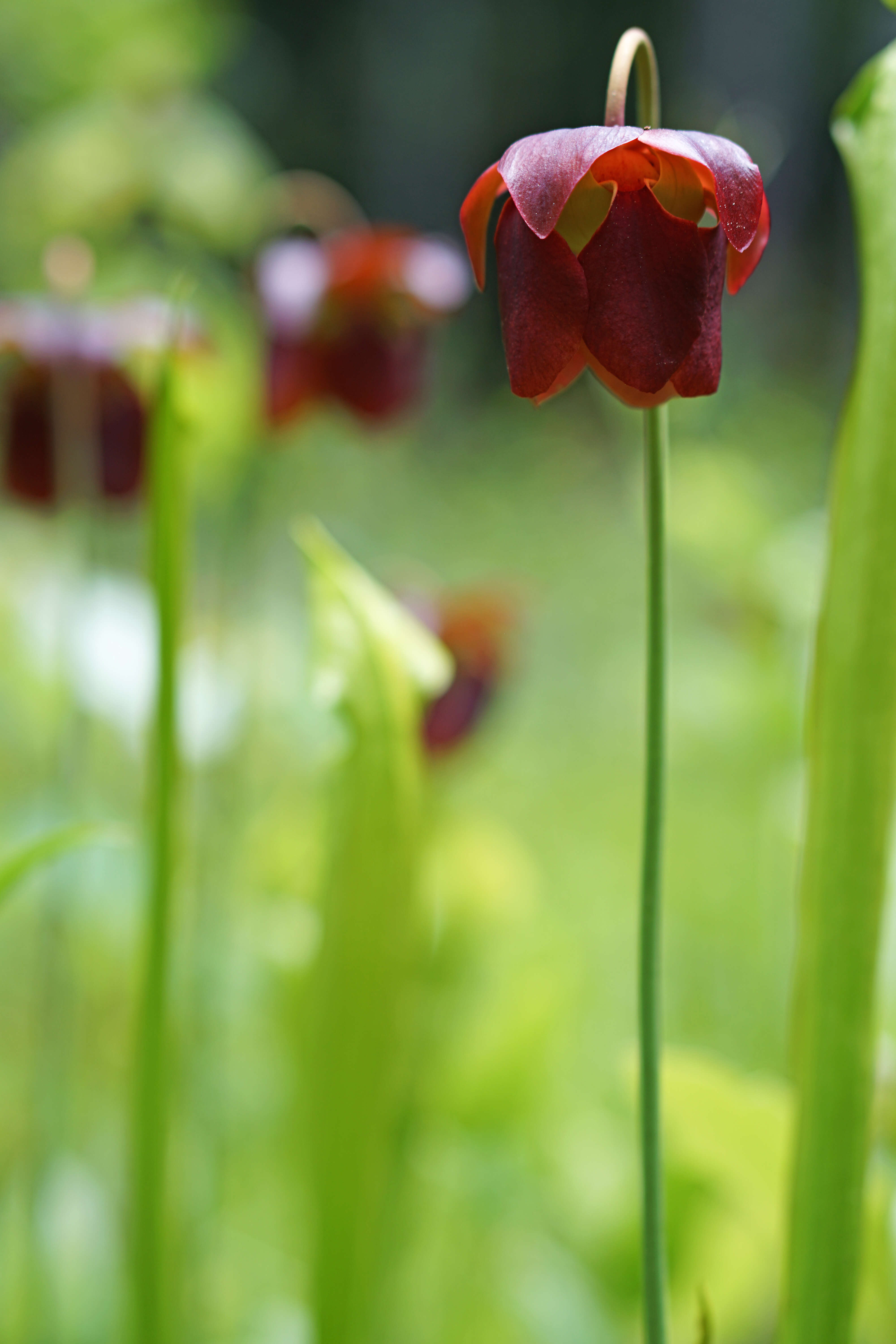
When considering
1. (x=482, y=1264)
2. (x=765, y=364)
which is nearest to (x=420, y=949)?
(x=482, y=1264)

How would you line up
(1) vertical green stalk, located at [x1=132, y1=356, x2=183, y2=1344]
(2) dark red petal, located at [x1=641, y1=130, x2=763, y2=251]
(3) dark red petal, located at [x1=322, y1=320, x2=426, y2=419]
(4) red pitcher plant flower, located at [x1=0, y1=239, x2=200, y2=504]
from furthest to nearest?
1. (3) dark red petal, located at [x1=322, y1=320, x2=426, y2=419]
2. (4) red pitcher plant flower, located at [x1=0, y1=239, x2=200, y2=504]
3. (1) vertical green stalk, located at [x1=132, y1=356, x2=183, y2=1344]
4. (2) dark red petal, located at [x1=641, y1=130, x2=763, y2=251]

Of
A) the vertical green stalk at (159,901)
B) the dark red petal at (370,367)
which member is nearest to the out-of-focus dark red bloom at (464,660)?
the dark red petal at (370,367)

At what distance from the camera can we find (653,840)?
0.23m

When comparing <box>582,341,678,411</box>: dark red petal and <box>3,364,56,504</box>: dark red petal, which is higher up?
<box>582,341,678,411</box>: dark red petal

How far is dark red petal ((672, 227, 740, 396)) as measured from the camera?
22 cm

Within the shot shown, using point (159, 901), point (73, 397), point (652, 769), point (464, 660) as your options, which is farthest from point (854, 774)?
point (73, 397)

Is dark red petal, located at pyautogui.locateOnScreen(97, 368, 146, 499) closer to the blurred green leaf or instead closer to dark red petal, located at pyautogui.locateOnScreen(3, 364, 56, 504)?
dark red petal, located at pyautogui.locateOnScreen(3, 364, 56, 504)

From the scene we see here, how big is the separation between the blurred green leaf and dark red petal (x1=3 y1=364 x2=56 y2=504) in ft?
1.17

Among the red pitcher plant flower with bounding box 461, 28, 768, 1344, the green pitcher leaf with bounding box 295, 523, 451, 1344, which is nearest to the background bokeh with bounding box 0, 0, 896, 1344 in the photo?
the green pitcher leaf with bounding box 295, 523, 451, 1344

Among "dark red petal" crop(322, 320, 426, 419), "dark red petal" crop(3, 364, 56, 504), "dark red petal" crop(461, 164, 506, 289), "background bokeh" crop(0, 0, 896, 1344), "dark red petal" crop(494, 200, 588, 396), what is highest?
"dark red petal" crop(461, 164, 506, 289)

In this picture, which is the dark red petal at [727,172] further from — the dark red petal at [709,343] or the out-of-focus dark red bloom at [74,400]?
the out-of-focus dark red bloom at [74,400]

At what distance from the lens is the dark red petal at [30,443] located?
2.02 feet

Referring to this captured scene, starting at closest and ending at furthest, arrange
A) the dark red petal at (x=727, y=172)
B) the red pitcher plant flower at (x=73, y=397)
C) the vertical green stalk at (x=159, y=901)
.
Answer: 1. the dark red petal at (x=727, y=172)
2. the vertical green stalk at (x=159, y=901)
3. the red pitcher plant flower at (x=73, y=397)

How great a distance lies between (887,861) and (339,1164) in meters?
0.22
